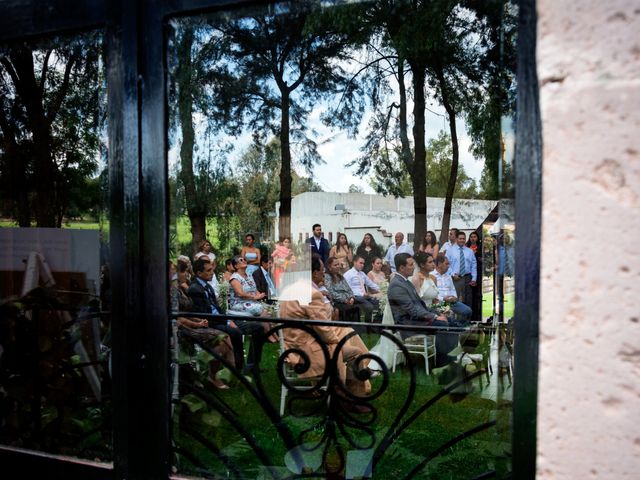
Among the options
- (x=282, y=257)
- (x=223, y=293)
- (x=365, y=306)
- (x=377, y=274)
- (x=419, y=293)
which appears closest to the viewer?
(x=223, y=293)

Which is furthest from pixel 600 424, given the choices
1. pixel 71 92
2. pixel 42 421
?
pixel 71 92

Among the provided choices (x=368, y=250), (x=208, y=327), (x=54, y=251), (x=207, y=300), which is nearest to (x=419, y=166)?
(x=368, y=250)

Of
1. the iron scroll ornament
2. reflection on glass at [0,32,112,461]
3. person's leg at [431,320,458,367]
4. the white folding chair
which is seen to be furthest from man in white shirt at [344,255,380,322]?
reflection on glass at [0,32,112,461]

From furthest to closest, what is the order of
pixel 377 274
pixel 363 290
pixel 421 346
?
pixel 377 274, pixel 363 290, pixel 421 346

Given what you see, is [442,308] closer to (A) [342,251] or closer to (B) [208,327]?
(A) [342,251]

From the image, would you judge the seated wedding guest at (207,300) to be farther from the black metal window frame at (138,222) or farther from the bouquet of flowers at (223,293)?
the black metal window frame at (138,222)

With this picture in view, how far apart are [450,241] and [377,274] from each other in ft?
3.64

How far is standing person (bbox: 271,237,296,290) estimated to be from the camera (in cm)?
703

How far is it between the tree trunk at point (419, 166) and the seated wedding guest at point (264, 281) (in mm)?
2008

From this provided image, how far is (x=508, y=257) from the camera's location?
1.07m

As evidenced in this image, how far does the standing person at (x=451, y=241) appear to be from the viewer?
22.9ft

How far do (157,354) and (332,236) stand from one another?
20.5 ft

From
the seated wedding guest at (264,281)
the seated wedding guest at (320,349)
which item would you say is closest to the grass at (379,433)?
the seated wedding guest at (320,349)

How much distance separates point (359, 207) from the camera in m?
7.70
